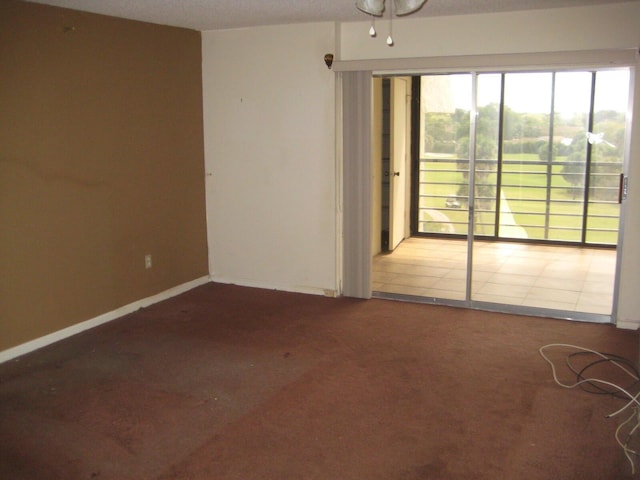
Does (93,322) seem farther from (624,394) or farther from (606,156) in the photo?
(606,156)

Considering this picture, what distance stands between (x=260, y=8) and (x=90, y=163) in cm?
171

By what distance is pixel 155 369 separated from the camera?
387 cm

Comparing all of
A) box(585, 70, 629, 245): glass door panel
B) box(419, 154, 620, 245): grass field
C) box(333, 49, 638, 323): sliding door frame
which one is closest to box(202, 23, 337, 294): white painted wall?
box(333, 49, 638, 323): sliding door frame

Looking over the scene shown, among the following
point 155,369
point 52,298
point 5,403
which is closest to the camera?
point 5,403

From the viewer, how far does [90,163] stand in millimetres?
4496

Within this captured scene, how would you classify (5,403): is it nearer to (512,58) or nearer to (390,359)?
(390,359)

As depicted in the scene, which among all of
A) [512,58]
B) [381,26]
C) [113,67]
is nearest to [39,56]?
[113,67]

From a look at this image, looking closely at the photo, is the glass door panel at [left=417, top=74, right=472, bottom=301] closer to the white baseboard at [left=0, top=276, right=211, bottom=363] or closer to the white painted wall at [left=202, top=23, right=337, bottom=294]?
the white painted wall at [left=202, top=23, right=337, bottom=294]

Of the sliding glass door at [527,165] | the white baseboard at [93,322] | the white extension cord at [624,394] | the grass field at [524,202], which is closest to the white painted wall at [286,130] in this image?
the white baseboard at [93,322]

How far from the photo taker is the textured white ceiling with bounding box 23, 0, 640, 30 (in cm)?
414

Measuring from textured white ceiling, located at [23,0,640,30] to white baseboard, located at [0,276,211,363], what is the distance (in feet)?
7.50

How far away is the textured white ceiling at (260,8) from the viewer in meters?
4.14

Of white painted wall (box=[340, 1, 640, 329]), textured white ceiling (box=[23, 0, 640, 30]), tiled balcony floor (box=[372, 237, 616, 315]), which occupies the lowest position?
tiled balcony floor (box=[372, 237, 616, 315])

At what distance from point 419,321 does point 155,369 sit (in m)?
2.07
